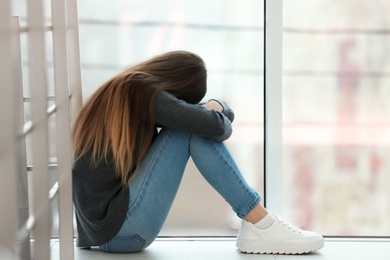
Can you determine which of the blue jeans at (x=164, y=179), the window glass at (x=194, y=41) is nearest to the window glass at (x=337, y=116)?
the window glass at (x=194, y=41)

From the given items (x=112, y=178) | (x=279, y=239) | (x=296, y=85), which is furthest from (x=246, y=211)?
(x=296, y=85)

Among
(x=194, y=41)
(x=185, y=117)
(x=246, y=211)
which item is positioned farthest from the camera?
(x=194, y=41)

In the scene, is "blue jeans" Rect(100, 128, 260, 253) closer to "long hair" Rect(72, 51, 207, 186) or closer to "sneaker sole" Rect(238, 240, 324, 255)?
"long hair" Rect(72, 51, 207, 186)

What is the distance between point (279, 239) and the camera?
2711 mm

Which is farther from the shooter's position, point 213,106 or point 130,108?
point 213,106

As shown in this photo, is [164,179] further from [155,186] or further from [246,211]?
[246,211]

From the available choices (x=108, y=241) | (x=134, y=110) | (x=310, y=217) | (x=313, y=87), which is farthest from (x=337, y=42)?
(x=108, y=241)

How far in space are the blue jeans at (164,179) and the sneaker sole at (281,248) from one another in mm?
184

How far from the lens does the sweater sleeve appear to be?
8.33ft

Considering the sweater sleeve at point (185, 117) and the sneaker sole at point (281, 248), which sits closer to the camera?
the sweater sleeve at point (185, 117)

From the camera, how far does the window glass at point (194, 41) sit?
9.61 feet

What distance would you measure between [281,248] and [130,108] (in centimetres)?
67

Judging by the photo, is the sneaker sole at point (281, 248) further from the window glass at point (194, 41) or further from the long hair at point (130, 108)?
the long hair at point (130, 108)

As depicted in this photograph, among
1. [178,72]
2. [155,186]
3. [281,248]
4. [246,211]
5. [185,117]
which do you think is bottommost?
[281,248]
